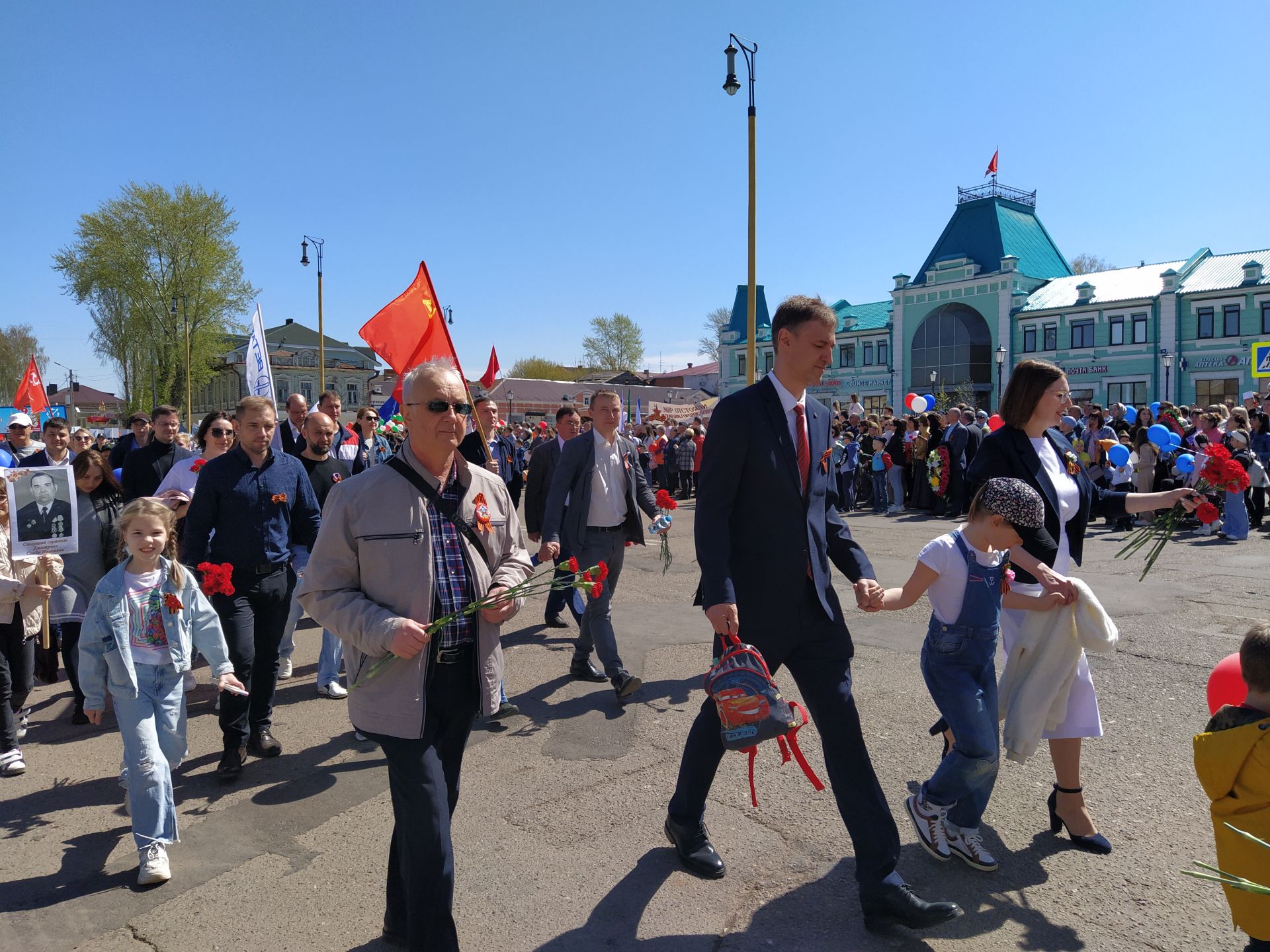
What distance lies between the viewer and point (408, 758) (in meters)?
2.58

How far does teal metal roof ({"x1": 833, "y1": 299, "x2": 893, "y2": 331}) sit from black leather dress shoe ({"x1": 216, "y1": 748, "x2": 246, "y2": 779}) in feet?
185

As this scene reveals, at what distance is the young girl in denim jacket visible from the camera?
11.7ft

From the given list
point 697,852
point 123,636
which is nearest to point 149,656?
point 123,636

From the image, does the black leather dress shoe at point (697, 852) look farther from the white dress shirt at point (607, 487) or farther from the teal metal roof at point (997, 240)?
the teal metal roof at point (997, 240)

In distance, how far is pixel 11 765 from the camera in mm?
4727

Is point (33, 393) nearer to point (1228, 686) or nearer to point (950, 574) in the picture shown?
point (950, 574)

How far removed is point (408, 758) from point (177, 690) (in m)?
2.03

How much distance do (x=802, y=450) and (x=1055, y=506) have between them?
1.27m

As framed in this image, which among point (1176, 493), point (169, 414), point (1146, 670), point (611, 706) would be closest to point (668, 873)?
point (611, 706)

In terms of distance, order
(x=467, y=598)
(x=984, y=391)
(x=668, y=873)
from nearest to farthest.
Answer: (x=467, y=598) → (x=668, y=873) → (x=984, y=391)

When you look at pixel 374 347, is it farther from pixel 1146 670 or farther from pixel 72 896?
pixel 1146 670

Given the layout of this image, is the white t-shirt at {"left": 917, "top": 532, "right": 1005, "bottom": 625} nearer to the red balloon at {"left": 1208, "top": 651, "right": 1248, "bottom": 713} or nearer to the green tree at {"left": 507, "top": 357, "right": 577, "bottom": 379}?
the red balloon at {"left": 1208, "top": 651, "right": 1248, "bottom": 713}

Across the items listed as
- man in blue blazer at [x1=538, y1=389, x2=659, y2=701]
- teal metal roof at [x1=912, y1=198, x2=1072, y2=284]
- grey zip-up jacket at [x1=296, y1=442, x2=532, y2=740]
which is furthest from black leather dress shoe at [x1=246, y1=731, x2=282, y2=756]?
teal metal roof at [x1=912, y1=198, x2=1072, y2=284]

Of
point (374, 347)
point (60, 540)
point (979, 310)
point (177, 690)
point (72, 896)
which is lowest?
point (72, 896)
